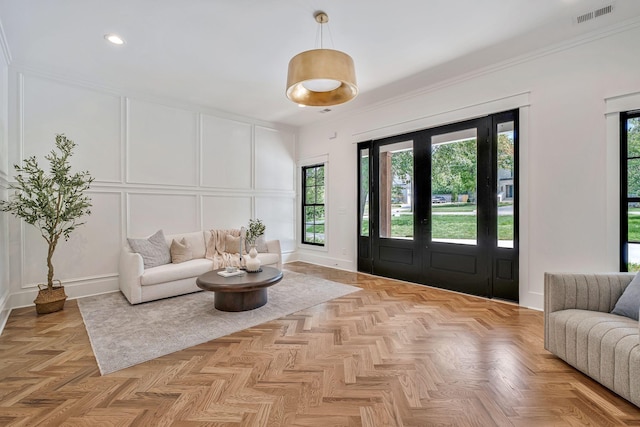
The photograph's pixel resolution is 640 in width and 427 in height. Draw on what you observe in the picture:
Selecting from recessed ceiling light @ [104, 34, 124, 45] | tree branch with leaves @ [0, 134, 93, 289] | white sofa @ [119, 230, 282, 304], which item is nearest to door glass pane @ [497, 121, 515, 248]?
white sofa @ [119, 230, 282, 304]

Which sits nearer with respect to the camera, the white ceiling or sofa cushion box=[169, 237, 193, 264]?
the white ceiling

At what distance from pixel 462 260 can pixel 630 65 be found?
2698mm

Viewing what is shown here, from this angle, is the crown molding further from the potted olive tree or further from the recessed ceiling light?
the potted olive tree

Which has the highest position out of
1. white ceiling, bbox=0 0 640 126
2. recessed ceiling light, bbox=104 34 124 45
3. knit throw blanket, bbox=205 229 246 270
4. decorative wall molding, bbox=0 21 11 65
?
white ceiling, bbox=0 0 640 126

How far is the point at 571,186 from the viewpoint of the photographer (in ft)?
10.9

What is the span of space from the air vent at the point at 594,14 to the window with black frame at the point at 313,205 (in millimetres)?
4368

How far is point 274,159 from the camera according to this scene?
6.47 m

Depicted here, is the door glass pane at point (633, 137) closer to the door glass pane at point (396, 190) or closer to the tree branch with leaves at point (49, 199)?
the door glass pane at point (396, 190)

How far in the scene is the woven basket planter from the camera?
11.2 feet

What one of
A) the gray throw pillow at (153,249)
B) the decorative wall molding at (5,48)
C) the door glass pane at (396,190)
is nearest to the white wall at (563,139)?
the door glass pane at (396,190)

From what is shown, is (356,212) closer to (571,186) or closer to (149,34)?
(571,186)

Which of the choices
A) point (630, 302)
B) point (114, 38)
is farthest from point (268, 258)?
point (630, 302)

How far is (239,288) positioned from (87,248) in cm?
258

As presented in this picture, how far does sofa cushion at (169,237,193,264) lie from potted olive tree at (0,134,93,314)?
1.19 m
